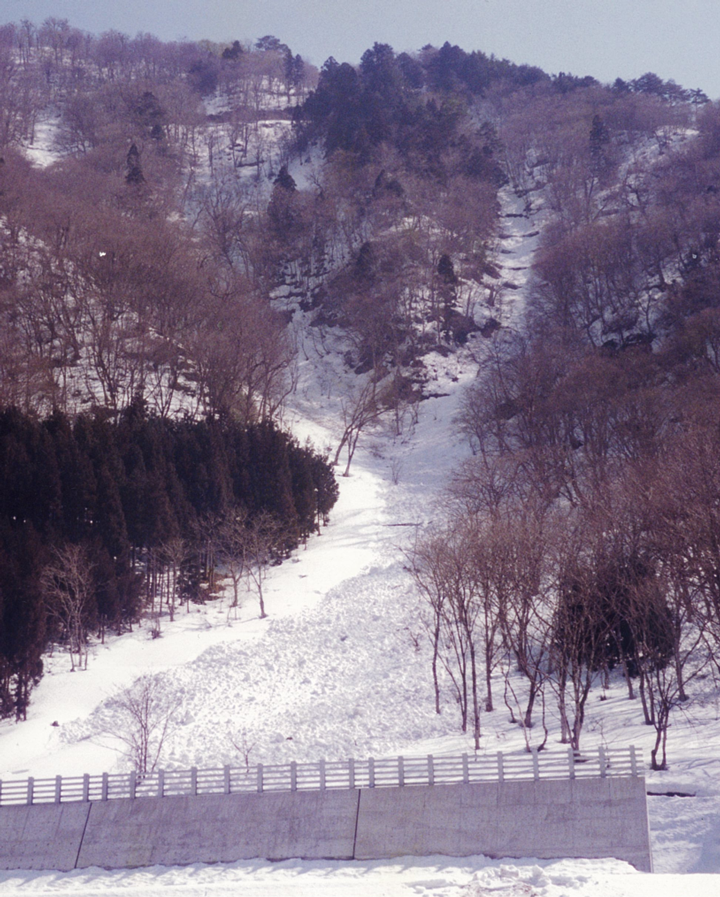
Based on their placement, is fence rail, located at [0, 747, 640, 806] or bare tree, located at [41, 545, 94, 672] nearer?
fence rail, located at [0, 747, 640, 806]

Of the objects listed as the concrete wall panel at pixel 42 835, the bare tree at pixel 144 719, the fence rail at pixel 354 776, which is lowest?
the bare tree at pixel 144 719

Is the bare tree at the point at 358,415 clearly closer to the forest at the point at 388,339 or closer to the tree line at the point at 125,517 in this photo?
the forest at the point at 388,339

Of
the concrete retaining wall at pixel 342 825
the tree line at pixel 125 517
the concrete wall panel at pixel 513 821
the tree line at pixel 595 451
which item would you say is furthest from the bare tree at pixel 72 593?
the concrete wall panel at pixel 513 821

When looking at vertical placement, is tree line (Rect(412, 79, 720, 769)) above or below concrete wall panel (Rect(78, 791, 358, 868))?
above

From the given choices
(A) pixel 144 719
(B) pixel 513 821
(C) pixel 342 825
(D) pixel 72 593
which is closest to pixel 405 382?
(D) pixel 72 593

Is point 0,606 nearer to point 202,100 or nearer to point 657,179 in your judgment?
point 657,179

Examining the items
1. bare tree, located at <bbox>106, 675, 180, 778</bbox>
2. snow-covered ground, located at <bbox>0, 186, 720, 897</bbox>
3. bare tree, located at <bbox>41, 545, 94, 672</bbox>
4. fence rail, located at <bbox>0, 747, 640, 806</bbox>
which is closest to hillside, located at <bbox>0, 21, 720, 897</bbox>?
snow-covered ground, located at <bbox>0, 186, 720, 897</bbox>

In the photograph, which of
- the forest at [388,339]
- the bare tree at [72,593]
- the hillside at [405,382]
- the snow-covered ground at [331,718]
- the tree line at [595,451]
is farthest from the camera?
the bare tree at [72,593]

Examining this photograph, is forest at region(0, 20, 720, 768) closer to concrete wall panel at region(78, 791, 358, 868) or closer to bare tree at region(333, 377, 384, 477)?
bare tree at region(333, 377, 384, 477)
